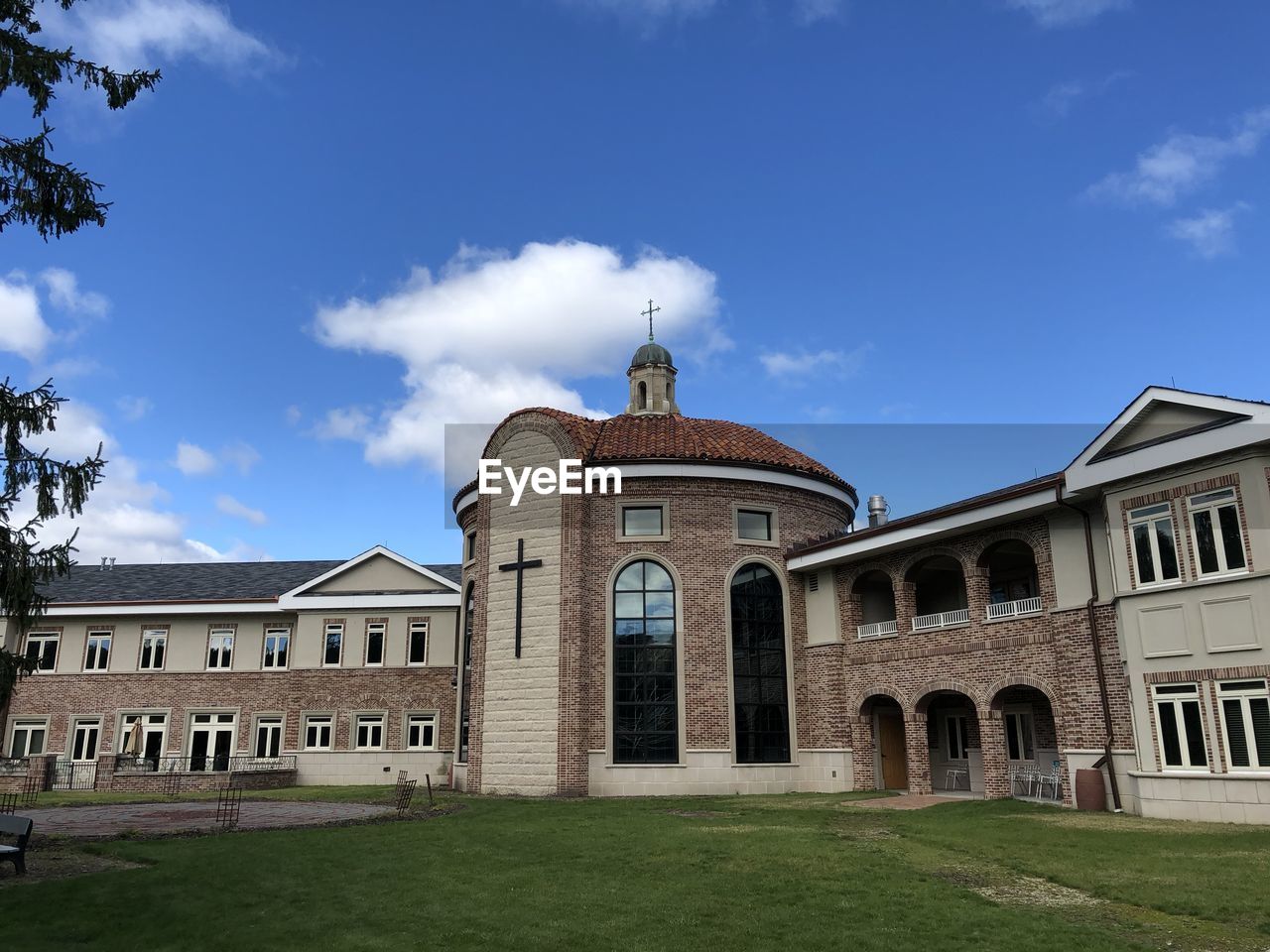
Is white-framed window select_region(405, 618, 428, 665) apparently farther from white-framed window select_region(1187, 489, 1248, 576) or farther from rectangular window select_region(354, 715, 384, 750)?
white-framed window select_region(1187, 489, 1248, 576)

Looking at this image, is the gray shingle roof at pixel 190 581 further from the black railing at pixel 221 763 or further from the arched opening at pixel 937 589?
the arched opening at pixel 937 589

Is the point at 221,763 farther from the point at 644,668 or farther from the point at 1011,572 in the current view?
the point at 1011,572

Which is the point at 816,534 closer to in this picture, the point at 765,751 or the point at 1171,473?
the point at 765,751

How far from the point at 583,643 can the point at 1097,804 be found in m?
13.4

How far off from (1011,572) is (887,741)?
5.86 m

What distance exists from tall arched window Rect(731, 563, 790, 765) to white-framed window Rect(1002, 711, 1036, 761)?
19.7 feet

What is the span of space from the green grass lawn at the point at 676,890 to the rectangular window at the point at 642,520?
11.9 meters

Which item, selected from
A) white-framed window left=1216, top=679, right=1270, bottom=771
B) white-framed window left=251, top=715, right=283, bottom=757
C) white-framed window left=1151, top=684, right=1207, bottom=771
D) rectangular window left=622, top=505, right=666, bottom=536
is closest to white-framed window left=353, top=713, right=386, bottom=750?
white-framed window left=251, top=715, right=283, bottom=757

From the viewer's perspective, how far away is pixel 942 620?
82.2 feet

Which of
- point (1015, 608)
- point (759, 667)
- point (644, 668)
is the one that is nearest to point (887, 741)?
point (759, 667)

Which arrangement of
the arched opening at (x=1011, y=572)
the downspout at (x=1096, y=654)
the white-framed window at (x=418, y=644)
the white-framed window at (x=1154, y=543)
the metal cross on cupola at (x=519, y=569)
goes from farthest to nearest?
the white-framed window at (x=418, y=644) < the metal cross on cupola at (x=519, y=569) < the arched opening at (x=1011, y=572) < the downspout at (x=1096, y=654) < the white-framed window at (x=1154, y=543)

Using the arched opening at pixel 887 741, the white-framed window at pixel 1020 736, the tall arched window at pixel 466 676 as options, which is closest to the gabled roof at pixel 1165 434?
the white-framed window at pixel 1020 736

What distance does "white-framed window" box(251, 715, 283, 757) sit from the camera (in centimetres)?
3766

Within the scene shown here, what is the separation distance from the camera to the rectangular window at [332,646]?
1492 inches
